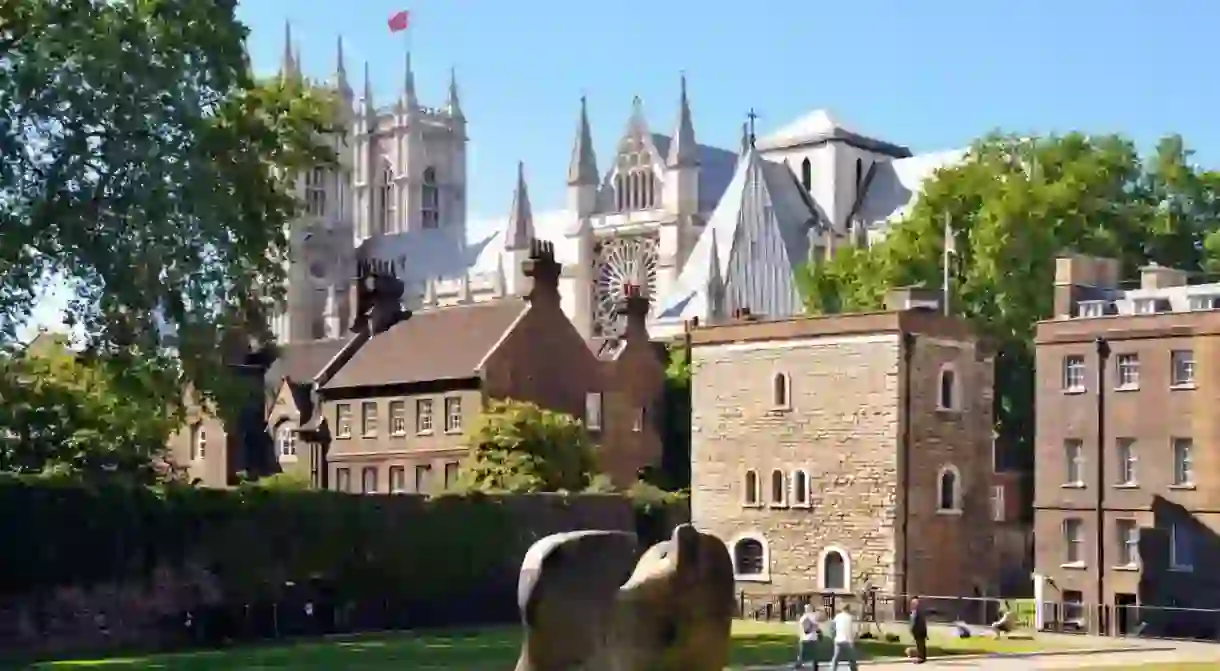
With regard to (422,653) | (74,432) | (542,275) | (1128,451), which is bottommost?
(422,653)

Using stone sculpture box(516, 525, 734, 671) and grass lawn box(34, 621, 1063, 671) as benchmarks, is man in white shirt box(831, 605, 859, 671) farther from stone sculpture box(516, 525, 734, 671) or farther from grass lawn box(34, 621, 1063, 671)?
stone sculpture box(516, 525, 734, 671)

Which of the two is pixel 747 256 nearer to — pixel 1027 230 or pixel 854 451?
pixel 1027 230

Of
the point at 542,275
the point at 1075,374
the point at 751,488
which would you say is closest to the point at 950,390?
the point at 1075,374

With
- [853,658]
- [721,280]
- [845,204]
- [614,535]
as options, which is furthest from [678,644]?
[845,204]

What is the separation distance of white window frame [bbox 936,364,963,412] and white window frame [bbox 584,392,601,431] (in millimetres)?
17797

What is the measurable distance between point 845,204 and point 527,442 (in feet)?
241

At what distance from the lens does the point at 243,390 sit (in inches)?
1764

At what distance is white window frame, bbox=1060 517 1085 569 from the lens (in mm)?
55469

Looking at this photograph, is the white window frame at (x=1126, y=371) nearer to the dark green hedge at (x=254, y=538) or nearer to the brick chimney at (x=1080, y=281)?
the brick chimney at (x=1080, y=281)

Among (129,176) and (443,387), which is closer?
(129,176)

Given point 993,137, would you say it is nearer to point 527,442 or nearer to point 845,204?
point 527,442

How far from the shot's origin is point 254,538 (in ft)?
161

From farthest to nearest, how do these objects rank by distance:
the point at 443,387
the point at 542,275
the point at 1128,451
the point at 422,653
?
the point at 542,275
the point at 443,387
the point at 1128,451
the point at 422,653

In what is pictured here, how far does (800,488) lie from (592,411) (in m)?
15.5
